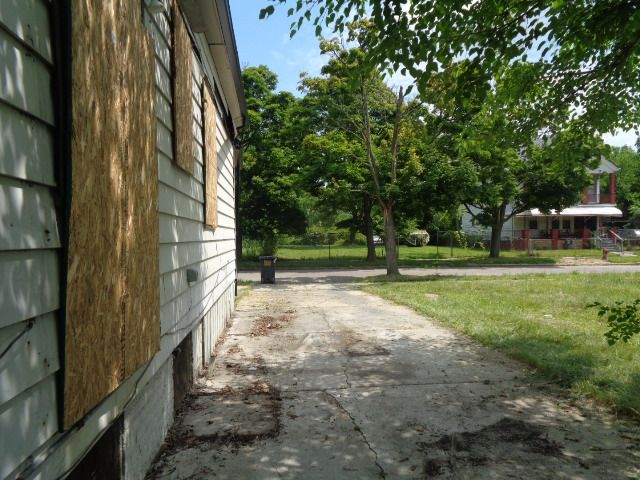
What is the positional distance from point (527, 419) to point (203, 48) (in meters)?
5.25

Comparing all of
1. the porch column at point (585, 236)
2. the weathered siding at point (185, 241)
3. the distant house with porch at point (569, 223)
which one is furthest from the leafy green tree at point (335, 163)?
the porch column at point (585, 236)

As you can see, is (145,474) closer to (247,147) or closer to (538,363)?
(538,363)

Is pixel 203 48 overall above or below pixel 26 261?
above

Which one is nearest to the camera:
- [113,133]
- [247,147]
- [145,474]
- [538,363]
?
[113,133]

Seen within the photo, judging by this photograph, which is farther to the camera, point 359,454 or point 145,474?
point 359,454

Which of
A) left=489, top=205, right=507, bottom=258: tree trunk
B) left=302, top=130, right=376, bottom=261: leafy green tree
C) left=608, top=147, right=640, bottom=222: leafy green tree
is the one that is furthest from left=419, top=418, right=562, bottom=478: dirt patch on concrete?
left=608, top=147, right=640, bottom=222: leafy green tree

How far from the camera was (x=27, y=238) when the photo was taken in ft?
5.44

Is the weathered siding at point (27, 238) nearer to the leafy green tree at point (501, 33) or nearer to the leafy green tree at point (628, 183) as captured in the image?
the leafy green tree at point (501, 33)

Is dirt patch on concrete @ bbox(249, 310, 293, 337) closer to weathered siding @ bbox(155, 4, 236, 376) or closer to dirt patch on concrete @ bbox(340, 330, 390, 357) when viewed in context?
weathered siding @ bbox(155, 4, 236, 376)

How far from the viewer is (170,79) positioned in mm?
4062

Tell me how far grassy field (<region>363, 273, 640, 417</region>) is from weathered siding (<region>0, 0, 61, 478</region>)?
4566 millimetres

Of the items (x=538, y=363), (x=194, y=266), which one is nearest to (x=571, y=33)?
(x=538, y=363)

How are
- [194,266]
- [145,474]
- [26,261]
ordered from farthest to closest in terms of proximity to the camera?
[194,266] < [145,474] < [26,261]

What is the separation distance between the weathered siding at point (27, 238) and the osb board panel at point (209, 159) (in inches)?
160
